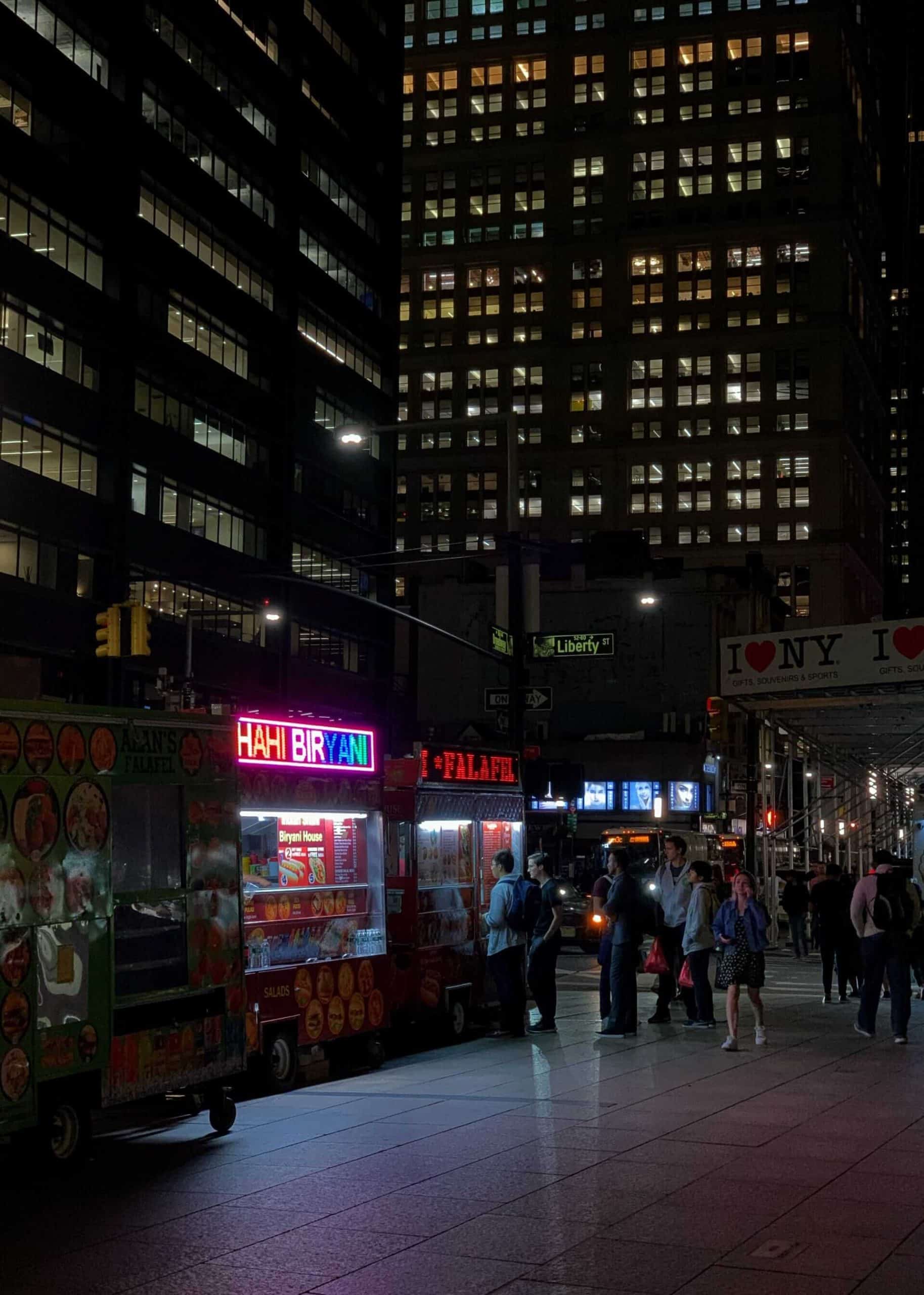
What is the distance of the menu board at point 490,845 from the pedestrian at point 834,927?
184 inches

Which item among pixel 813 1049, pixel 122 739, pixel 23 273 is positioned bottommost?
pixel 813 1049

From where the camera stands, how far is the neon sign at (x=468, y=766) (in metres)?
17.2

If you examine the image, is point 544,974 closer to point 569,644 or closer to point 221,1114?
point 569,644

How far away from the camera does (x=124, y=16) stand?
5519cm

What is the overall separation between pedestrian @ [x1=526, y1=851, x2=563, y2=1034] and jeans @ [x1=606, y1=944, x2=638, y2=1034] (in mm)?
672

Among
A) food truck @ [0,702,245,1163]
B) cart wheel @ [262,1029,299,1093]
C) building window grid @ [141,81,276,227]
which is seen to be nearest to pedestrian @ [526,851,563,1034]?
cart wheel @ [262,1029,299,1093]

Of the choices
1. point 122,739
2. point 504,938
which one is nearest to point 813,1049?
point 504,938

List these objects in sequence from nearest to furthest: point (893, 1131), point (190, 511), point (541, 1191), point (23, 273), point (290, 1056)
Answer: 1. point (541, 1191)
2. point (893, 1131)
3. point (290, 1056)
4. point (23, 273)
5. point (190, 511)

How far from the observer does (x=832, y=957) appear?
865 inches

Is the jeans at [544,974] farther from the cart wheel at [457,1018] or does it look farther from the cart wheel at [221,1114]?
the cart wheel at [221,1114]

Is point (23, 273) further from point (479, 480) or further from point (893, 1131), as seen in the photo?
point (479, 480)

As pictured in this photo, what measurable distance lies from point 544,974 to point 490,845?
1824 millimetres

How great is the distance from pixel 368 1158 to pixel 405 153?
5463 inches

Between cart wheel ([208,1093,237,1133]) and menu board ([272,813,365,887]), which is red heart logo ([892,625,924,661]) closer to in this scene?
menu board ([272,813,365,887])
